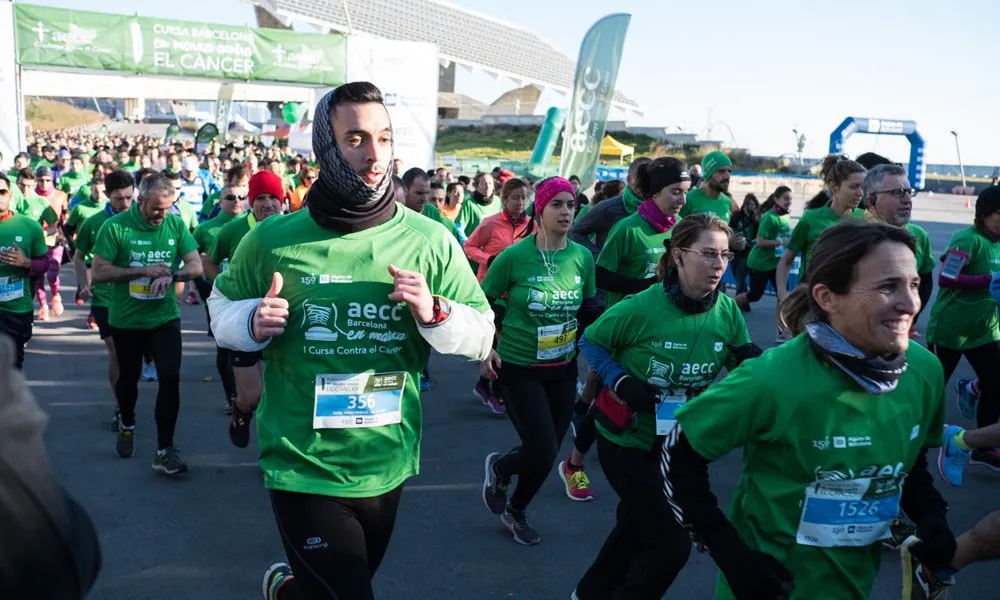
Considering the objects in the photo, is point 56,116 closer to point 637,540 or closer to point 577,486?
point 577,486

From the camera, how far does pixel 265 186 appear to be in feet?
20.8

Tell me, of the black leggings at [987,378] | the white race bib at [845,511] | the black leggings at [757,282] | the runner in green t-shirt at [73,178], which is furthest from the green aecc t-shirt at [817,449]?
the runner in green t-shirt at [73,178]

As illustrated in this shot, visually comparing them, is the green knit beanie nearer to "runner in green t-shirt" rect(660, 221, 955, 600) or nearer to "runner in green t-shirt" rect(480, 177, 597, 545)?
"runner in green t-shirt" rect(480, 177, 597, 545)

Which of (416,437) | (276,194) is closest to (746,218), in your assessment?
(276,194)

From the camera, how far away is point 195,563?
184 inches

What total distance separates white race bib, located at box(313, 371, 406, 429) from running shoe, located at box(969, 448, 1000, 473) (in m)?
5.12

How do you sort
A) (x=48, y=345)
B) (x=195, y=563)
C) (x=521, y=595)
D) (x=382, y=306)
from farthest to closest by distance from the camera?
(x=48, y=345)
(x=195, y=563)
(x=521, y=595)
(x=382, y=306)

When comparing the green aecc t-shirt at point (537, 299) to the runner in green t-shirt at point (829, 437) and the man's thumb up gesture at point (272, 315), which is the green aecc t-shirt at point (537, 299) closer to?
the man's thumb up gesture at point (272, 315)

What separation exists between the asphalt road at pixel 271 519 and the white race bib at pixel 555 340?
100 centimetres

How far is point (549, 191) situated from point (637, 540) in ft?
7.52

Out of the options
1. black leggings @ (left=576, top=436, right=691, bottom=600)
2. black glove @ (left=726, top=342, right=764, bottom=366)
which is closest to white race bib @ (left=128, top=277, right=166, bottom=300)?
black leggings @ (left=576, top=436, right=691, bottom=600)

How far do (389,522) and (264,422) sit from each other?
1.62ft

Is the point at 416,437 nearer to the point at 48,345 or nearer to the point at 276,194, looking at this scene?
the point at 276,194

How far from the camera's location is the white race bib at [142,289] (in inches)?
234
